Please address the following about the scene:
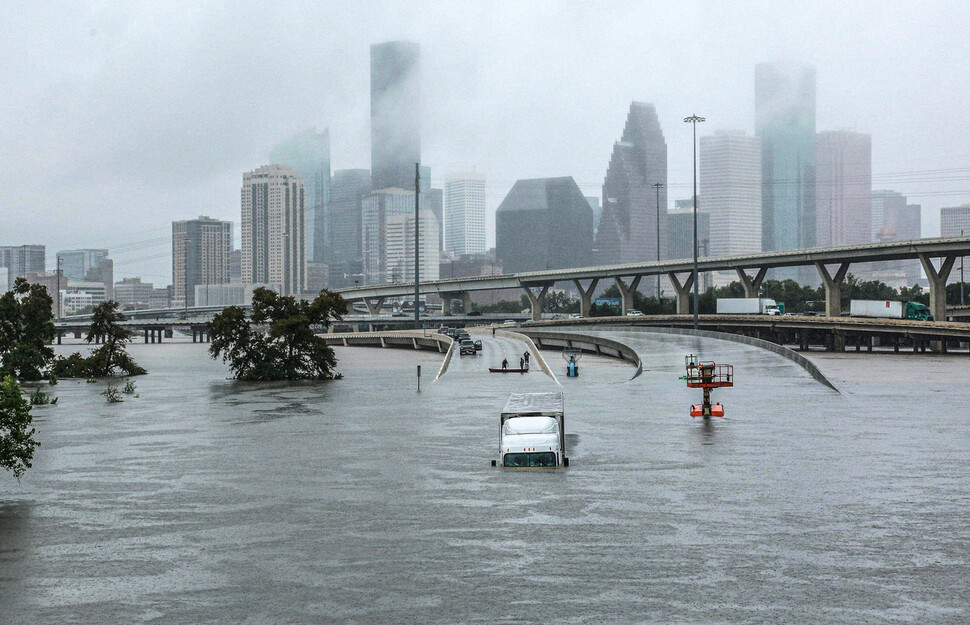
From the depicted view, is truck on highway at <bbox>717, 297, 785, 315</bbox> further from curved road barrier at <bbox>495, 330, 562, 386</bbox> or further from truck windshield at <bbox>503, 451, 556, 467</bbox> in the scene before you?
truck windshield at <bbox>503, 451, 556, 467</bbox>

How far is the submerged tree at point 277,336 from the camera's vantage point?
82.9 metres

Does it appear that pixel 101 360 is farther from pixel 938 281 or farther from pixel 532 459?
pixel 938 281

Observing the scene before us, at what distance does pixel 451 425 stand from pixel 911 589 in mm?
30012

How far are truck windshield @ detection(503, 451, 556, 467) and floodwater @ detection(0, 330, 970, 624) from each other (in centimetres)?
92

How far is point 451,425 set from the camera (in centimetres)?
4753

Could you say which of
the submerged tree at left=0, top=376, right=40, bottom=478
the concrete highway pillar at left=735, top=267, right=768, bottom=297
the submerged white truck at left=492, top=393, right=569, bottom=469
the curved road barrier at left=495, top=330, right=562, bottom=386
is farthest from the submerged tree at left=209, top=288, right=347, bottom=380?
the concrete highway pillar at left=735, top=267, right=768, bottom=297

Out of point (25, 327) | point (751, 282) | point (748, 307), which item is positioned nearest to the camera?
point (25, 327)

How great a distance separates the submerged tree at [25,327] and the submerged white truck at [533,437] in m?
55.9

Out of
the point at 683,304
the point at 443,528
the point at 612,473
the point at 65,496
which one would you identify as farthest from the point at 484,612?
the point at 683,304

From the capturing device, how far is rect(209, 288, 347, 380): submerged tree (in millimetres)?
82938

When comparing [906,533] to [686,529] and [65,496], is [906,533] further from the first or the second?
[65,496]

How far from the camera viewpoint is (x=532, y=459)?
33.9 meters

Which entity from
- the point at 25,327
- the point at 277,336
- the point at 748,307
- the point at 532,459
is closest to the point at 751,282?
the point at 748,307

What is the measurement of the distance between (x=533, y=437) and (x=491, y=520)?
29.5ft
